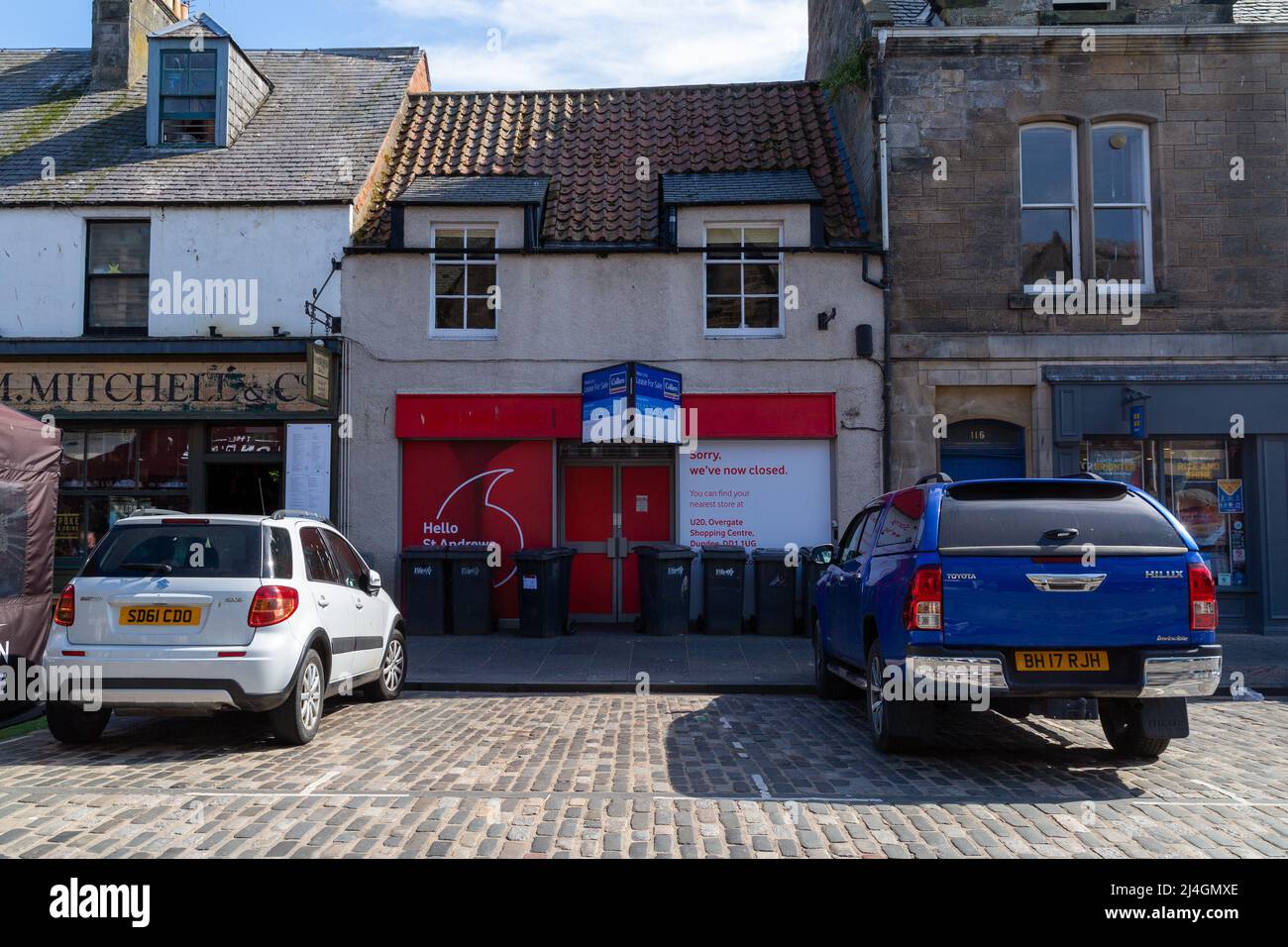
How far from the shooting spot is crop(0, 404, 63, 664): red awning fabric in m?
8.02

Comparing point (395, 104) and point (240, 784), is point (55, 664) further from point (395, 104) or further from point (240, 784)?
point (395, 104)

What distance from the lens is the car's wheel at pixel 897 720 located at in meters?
6.22

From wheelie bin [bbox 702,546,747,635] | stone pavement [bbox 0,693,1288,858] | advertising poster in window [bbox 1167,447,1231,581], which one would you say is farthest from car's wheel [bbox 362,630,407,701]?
advertising poster in window [bbox 1167,447,1231,581]

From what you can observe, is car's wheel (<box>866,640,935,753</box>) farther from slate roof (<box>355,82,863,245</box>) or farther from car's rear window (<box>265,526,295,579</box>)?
slate roof (<box>355,82,863,245</box>)

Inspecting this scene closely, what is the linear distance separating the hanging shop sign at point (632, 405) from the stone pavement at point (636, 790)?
5679 millimetres

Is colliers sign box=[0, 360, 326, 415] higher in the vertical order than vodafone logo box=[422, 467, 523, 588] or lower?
higher

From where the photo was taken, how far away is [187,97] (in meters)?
15.4

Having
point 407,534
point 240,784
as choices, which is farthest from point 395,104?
point 240,784

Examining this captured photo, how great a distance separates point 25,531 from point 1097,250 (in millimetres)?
14041

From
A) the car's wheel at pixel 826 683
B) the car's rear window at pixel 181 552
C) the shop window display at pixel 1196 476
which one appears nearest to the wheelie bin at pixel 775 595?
the car's wheel at pixel 826 683

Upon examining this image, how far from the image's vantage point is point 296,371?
539 inches

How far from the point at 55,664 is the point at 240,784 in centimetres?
187

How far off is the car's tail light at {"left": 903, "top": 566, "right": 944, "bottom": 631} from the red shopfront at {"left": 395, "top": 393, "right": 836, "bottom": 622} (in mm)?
7668

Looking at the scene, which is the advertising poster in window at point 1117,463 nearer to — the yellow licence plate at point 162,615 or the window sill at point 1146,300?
the window sill at point 1146,300
